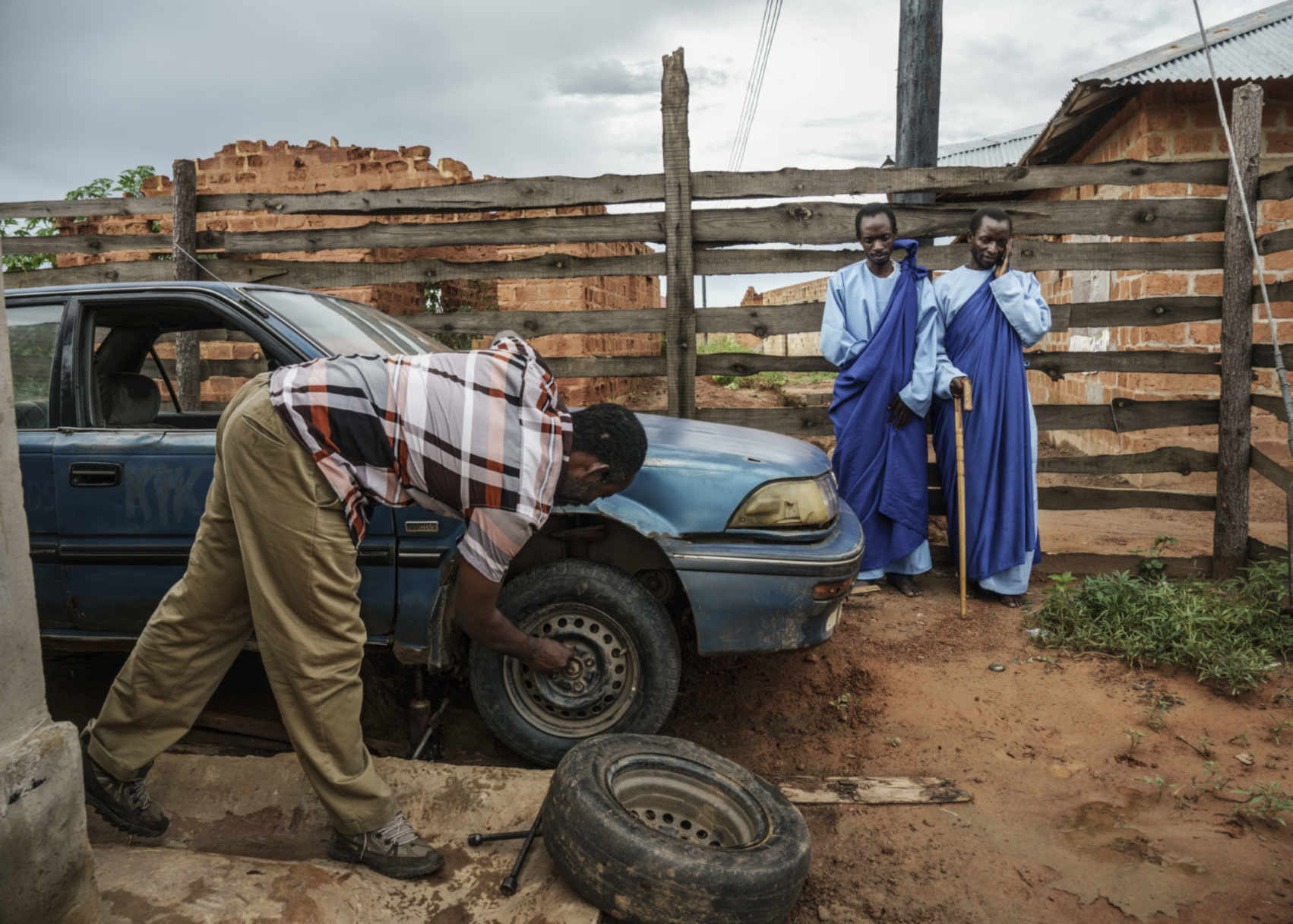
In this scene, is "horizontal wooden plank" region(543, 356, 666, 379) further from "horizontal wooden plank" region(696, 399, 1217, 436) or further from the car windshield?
the car windshield

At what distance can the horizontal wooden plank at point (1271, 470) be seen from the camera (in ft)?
15.7

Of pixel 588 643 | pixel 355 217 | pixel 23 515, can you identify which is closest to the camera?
pixel 23 515

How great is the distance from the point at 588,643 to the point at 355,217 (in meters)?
6.71

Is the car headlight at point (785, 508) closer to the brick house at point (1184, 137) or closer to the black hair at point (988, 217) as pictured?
the black hair at point (988, 217)

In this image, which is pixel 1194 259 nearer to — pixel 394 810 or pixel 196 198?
pixel 394 810

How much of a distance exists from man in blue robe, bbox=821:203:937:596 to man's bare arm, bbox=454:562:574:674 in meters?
2.56

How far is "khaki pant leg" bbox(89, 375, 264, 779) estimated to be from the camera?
100 inches

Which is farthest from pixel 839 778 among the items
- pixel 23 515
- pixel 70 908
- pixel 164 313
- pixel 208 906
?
pixel 164 313

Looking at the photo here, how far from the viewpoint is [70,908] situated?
6.38 ft

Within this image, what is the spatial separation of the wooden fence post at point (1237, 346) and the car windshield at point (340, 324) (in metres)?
4.60

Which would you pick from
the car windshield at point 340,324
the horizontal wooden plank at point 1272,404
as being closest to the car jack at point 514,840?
the car windshield at point 340,324

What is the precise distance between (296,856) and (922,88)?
21.1 feet

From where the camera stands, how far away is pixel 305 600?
2.34 meters

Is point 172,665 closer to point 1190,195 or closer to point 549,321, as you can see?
point 549,321
